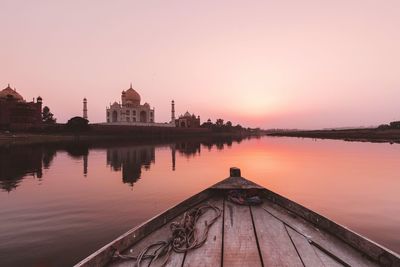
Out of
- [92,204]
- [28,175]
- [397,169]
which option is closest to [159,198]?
[92,204]

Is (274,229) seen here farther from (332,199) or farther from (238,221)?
(332,199)

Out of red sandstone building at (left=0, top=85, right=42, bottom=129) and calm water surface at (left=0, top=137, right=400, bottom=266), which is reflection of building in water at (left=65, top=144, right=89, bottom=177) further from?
red sandstone building at (left=0, top=85, right=42, bottom=129)

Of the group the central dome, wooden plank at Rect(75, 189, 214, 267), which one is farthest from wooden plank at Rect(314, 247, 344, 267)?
the central dome

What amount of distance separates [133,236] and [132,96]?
334ft

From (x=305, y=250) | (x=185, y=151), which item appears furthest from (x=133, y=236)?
(x=185, y=151)

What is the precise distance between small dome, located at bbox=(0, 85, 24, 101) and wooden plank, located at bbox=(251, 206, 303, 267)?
271 feet

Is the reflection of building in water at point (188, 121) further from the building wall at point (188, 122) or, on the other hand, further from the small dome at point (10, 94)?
the small dome at point (10, 94)

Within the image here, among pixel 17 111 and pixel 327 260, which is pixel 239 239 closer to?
pixel 327 260

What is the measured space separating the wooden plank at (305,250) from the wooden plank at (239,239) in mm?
694

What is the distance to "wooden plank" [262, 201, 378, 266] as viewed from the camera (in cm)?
437

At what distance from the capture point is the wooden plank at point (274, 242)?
14.2ft

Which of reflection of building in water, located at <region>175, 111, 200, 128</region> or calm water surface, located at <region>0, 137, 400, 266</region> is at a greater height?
reflection of building in water, located at <region>175, 111, 200, 128</region>

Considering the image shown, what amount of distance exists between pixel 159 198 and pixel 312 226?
8.76 meters

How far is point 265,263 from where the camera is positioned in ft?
13.9
